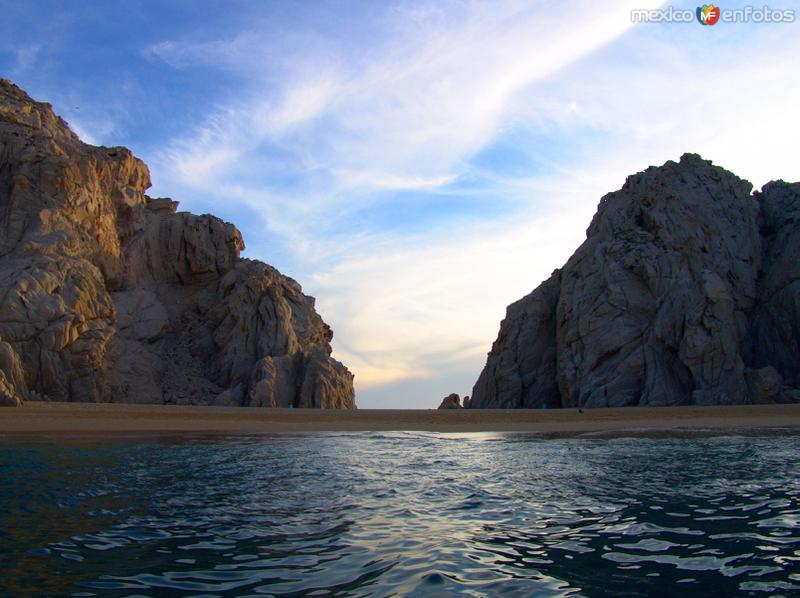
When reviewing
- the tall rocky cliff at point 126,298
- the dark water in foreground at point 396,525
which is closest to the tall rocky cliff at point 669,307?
the tall rocky cliff at point 126,298

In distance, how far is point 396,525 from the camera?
28.5ft

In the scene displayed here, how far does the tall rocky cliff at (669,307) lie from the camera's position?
128ft

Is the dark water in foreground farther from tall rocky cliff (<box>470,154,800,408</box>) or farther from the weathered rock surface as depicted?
the weathered rock surface

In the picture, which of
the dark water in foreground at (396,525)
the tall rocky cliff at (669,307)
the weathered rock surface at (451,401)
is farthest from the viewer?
the weathered rock surface at (451,401)

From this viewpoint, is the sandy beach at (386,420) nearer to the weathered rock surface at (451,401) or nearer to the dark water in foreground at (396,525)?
the dark water in foreground at (396,525)

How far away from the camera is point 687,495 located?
11.1 m

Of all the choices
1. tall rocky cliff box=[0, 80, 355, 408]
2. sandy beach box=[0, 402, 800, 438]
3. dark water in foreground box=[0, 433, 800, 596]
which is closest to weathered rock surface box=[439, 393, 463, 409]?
tall rocky cliff box=[0, 80, 355, 408]

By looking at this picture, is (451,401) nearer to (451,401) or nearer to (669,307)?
(451,401)

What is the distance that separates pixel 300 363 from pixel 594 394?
2020 cm

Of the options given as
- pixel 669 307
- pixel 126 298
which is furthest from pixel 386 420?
pixel 126 298

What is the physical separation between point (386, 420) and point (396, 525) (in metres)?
24.3

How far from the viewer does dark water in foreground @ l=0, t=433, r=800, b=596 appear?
5.96 m

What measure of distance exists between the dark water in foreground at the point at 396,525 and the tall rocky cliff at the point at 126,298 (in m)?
19.8

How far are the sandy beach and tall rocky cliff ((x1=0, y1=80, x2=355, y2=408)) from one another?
5062 mm
